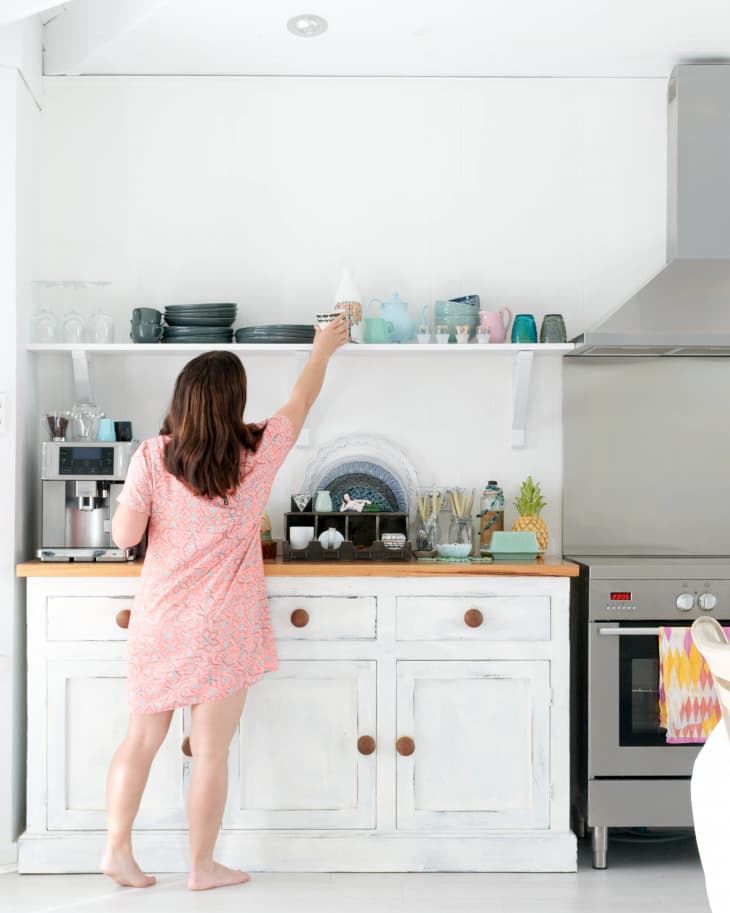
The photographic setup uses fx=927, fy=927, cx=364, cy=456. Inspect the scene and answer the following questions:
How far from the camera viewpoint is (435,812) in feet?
9.02

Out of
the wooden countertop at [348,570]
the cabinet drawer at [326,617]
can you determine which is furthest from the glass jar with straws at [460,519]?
the cabinet drawer at [326,617]

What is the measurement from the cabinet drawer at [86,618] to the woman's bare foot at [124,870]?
604 millimetres

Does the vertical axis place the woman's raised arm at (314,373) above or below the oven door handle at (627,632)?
above

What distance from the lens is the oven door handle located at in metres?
2.74

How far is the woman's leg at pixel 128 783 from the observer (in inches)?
101

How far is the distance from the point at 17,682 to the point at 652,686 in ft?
6.32

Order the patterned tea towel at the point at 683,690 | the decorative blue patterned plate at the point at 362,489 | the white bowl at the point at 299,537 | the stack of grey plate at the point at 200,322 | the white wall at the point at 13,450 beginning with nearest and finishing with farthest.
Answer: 1. the patterned tea towel at the point at 683,690
2. the white wall at the point at 13,450
3. the white bowl at the point at 299,537
4. the stack of grey plate at the point at 200,322
5. the decorative blue patterned plate at the point at 362,489

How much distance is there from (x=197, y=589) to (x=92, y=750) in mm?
671

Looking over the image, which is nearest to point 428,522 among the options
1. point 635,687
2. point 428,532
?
point 428,532

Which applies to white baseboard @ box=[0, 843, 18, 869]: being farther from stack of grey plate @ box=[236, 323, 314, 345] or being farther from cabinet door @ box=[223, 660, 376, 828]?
stack of grey plate @ box=[236, 323, 314, 345]

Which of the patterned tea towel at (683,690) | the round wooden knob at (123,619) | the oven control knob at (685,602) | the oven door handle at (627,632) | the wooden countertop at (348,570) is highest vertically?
the wooden countertop at (348,570)

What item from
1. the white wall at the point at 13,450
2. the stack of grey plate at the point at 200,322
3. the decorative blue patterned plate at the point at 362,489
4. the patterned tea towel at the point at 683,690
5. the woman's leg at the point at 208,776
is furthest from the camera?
the decorative blue patterned plate at the point at 362,489

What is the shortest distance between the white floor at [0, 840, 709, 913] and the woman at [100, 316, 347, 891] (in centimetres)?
10

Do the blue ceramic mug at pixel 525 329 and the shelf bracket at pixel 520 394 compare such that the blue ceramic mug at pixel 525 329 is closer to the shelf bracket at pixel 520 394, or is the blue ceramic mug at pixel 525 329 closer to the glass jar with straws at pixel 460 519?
the shelf bracket at pixel 520 394
